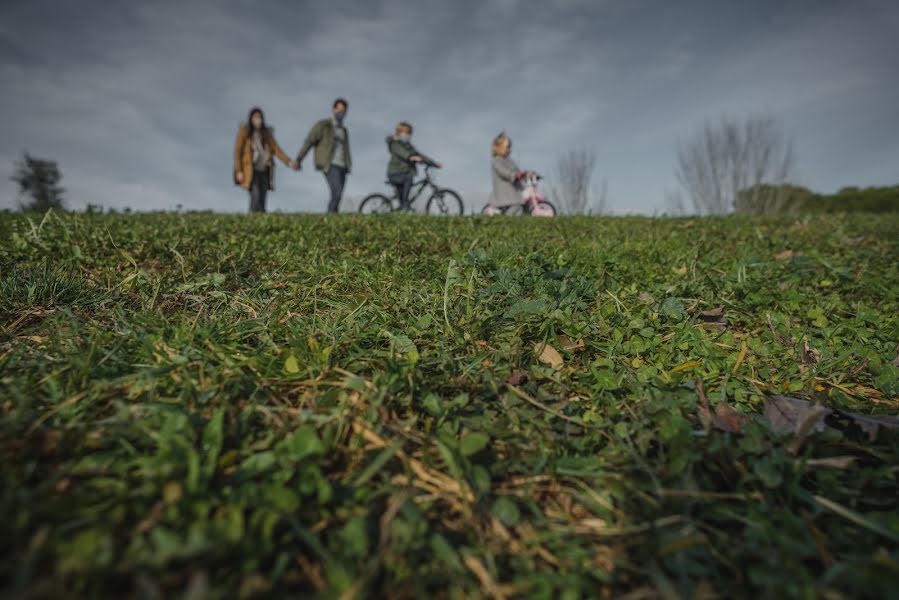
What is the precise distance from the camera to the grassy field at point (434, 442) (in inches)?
36.3

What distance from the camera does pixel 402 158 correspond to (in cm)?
1179

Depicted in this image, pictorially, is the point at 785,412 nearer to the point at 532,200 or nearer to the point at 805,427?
the point at 805,427

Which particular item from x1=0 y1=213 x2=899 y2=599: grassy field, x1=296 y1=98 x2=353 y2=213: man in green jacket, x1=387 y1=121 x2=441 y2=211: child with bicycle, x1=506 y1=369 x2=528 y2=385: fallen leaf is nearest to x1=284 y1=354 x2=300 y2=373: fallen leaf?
x1=0 y1=213 x2=899 y2=599: grassy field

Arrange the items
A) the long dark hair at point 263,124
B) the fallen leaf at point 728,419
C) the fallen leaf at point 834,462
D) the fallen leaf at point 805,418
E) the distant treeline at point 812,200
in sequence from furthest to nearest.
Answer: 1. the distant treeline at point 812,200
2. the long dark hair at point 263,124
3. the fallen leaf at point 728,419
4. the fallen leaf at point 805,418
5. the fallen leaf at point 834,462

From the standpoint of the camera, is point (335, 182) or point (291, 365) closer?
point (291, 365)

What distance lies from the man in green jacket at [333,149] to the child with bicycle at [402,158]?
1.41 m

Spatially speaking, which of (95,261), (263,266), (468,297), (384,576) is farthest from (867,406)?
(95,261)

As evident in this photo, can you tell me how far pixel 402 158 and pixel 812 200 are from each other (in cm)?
2567

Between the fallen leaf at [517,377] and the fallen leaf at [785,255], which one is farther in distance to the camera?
the fallen leaf at [785,255]

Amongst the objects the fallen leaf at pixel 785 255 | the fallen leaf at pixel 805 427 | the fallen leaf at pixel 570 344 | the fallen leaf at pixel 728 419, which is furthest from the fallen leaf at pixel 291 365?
the fallen leaf at pixel 785 255

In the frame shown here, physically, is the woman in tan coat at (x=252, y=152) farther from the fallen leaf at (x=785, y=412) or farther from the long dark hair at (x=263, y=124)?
the fallen leaf at (x=785, y=412)

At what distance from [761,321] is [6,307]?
391 centimetres

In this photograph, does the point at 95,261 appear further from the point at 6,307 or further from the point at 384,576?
the point at 384,576

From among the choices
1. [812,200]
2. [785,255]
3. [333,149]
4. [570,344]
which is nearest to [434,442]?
[570,344]
